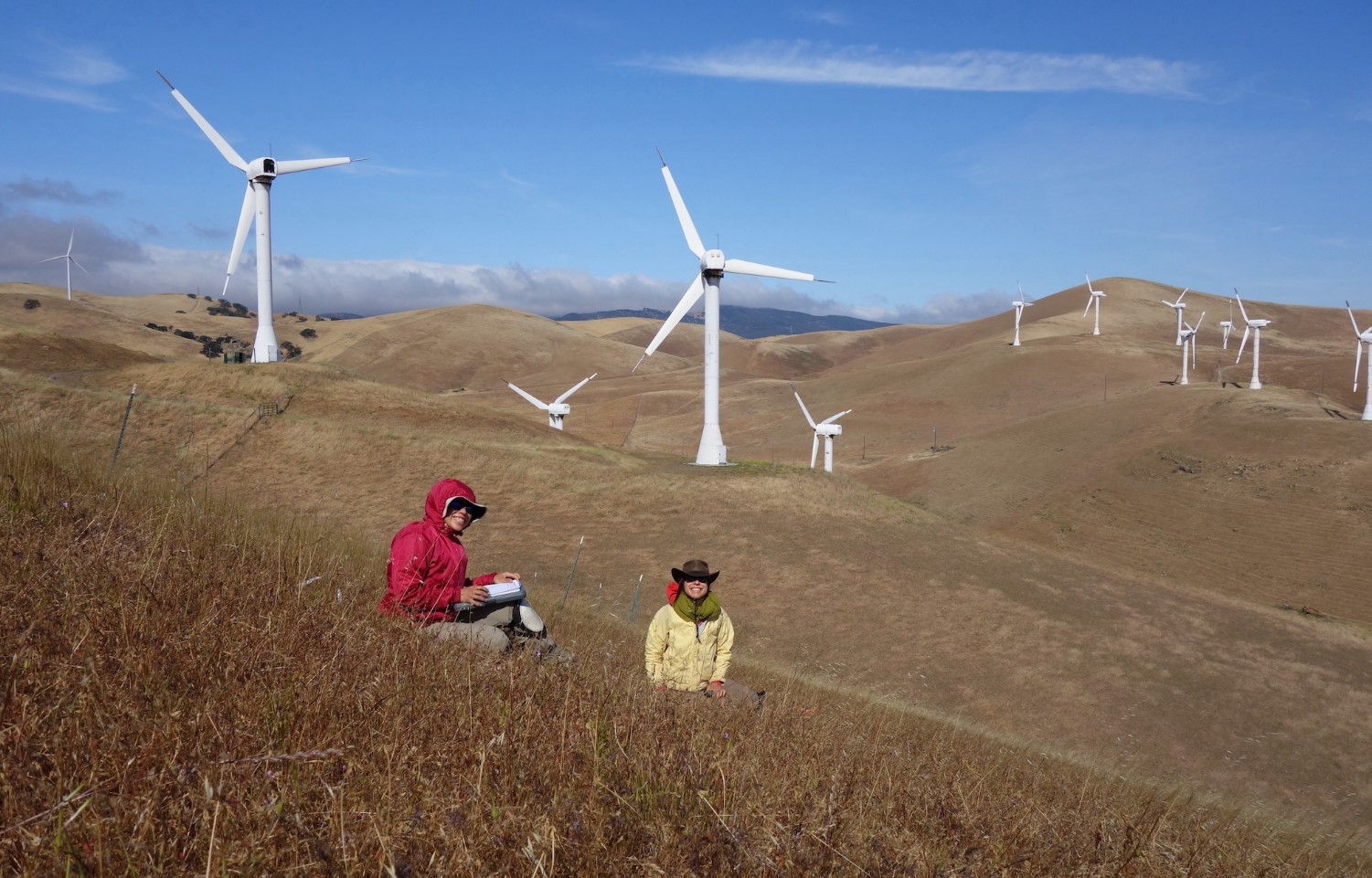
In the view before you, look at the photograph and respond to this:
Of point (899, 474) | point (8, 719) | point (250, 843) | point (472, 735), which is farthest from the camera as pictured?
point (899, 474)

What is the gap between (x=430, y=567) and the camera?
695 cm

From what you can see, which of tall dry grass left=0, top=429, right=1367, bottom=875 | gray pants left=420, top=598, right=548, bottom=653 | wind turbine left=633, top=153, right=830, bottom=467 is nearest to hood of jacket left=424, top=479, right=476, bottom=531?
gray pants left=420, top=598, right=548, bottom=653

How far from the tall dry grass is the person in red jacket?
0.82 metres

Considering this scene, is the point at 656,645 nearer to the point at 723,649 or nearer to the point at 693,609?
the point at 693,609

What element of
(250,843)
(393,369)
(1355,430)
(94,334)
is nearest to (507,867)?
(250,843)

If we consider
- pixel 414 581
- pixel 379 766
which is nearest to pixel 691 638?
pixel 414 581

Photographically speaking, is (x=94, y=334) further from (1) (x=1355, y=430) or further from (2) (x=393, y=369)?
(1) (x=1355, y=430)

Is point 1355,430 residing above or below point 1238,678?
above

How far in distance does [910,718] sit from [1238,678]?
16046 mm

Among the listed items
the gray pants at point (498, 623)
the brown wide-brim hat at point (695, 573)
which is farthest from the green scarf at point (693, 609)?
the gray pants at point (498, 623)

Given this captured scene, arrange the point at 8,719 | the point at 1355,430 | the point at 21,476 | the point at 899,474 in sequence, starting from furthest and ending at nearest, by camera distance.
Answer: the point at 899,474, the point at 1355,430, the point at 21,476, the point at 8,719

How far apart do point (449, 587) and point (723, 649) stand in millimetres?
2391

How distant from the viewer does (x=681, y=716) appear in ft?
15.7

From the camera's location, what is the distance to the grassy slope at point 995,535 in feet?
66.5
